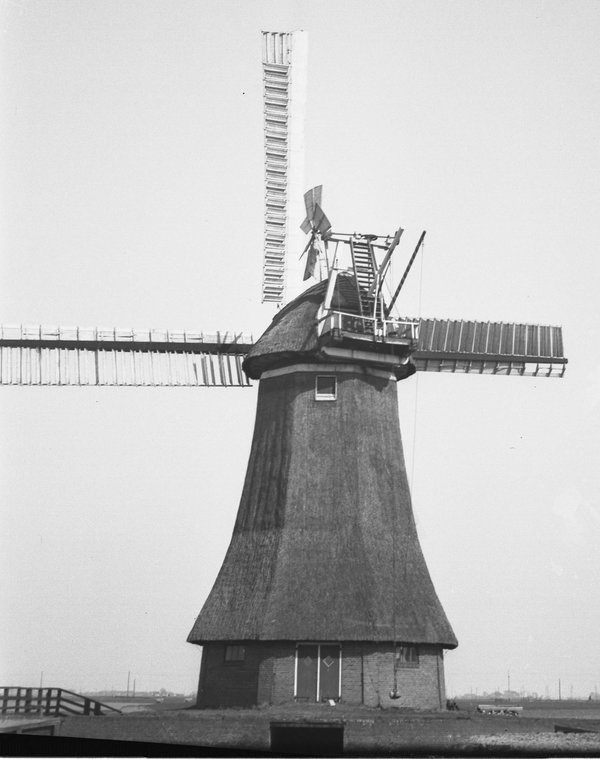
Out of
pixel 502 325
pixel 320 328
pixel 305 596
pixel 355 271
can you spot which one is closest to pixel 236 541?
pixel 305 596

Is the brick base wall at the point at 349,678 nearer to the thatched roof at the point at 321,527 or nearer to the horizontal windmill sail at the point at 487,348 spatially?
the thatched roof at the point at 321,527

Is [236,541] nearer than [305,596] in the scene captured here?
No

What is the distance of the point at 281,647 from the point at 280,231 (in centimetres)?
858

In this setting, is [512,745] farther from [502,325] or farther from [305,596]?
[502,325]

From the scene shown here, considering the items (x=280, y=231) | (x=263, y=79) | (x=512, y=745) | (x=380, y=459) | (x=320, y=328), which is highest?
(x=263, y=79)

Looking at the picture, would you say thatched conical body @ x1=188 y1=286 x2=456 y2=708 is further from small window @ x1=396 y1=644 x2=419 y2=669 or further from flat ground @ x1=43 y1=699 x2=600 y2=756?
flat ground @ x1=43 y1=699 x2=600 y2=756

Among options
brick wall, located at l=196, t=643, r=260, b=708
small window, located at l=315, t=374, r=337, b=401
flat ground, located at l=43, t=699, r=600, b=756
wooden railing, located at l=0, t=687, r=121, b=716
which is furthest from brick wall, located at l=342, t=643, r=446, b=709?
small window, located at l=315, t=374, r=337, b=401

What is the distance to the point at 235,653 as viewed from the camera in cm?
1919

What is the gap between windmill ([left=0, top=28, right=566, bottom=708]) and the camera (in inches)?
728

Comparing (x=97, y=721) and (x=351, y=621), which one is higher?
(x=351, y=621)

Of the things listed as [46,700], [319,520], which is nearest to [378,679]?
[319,520]

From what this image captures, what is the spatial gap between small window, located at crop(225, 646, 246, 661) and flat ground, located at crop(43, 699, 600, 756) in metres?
2.29

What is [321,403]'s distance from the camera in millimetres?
20500

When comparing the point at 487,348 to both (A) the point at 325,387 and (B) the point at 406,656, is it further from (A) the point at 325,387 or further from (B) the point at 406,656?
(B) the point at 406,656
